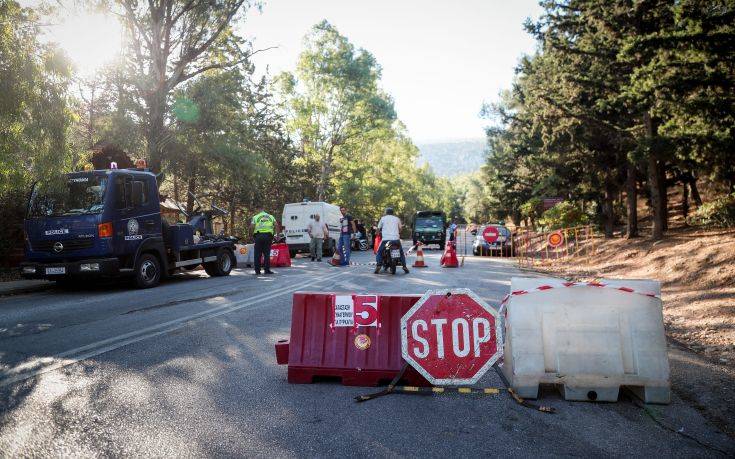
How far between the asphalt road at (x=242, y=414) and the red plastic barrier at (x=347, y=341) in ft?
0.66

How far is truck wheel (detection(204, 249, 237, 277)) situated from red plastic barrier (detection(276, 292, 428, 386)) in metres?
11.1

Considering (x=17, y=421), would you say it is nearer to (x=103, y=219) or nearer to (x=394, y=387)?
(x=394, y=387)

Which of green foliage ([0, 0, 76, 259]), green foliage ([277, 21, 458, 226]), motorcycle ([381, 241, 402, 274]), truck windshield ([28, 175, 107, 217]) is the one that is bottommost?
motorcycle ([381, 241, 402, 274])

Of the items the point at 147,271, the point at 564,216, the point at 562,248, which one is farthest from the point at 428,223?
the point at 147,271

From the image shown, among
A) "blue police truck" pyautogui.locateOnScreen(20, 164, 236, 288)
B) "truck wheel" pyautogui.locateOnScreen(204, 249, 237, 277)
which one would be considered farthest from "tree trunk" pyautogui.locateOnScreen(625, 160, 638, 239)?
"blue police truck" pyautogui.locateOnScreen(20, 164, 236, 288)

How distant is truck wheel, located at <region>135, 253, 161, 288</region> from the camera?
12.3 meters

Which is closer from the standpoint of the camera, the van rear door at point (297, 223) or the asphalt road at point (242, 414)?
the asphalt road at point (242, 414)

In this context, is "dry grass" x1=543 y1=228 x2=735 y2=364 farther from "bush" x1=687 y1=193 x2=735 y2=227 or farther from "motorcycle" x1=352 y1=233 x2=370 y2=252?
"motorcycle" x1=352 y1=233 x2=370 y2=252

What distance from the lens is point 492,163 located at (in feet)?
169

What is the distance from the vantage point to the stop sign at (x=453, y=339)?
475 cm

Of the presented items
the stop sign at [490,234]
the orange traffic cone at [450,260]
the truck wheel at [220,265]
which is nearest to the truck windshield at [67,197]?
the truck wheel at [220,265]

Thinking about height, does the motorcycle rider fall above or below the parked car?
above

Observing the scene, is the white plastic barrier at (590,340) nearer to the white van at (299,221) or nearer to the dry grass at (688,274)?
the dry grass at (688,274)

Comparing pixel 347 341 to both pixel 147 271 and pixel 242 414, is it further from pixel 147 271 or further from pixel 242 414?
pixel 147 271
